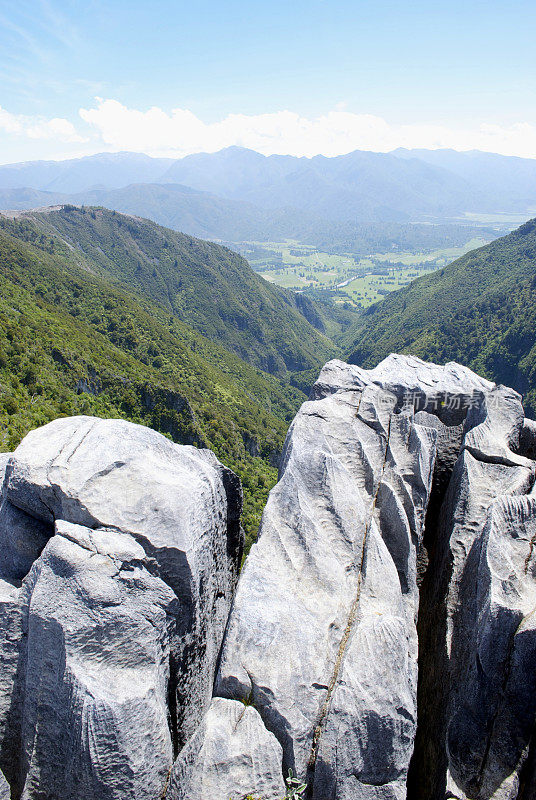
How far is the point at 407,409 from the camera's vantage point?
2006 cm

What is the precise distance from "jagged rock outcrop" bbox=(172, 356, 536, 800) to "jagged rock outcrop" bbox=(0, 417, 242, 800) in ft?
4.06

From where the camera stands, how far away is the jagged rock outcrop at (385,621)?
32.3 feet

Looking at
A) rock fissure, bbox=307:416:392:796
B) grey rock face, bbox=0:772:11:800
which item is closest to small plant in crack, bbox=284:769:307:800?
rock fissure, bbox=307:416:392:796

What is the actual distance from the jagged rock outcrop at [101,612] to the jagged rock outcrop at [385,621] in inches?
48.8

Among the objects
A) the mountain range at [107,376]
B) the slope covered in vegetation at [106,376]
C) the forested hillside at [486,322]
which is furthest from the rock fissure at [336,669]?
the forested hillside at [486,322]

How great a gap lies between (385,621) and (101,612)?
280 inches

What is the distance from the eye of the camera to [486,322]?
144m

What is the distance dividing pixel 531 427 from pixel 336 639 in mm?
13149

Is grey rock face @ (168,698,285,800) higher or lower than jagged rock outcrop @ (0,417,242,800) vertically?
lower

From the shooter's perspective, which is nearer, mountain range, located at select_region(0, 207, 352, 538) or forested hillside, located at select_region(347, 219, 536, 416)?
mountain range, located at select_region(0, 207, 352, 538)

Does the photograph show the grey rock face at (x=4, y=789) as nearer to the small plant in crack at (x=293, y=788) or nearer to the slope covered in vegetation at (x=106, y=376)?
the small plant in crack at (x=293, y=788)

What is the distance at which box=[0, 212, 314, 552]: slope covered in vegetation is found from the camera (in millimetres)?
54562

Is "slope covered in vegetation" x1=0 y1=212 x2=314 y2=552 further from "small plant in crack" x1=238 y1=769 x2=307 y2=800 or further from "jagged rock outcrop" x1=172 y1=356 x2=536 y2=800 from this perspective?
"small plant in crack" x1=238 y1=769 x2=307 y2=800

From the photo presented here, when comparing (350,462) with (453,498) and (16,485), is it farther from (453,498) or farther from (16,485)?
(16,485)
